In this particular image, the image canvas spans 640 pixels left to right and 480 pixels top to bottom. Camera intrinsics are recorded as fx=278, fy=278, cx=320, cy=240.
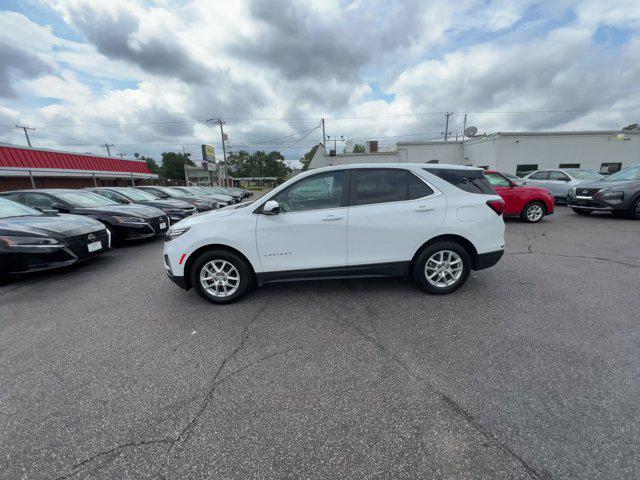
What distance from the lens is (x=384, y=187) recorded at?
3.55 meters

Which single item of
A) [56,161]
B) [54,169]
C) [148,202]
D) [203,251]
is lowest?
[203,251]

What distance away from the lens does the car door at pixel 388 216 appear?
3.46m

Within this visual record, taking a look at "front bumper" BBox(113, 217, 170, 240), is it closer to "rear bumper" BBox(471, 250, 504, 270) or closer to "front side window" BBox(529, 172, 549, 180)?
"rear bumper" BBox(471, 250, 504, 270)

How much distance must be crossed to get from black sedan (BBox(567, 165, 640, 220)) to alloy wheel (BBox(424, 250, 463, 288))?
26.5 ft

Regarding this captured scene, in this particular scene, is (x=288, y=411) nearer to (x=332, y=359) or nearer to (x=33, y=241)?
(x=332, y=359)

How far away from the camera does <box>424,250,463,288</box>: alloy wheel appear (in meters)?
3.64

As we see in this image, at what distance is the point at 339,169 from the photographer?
3590 mm

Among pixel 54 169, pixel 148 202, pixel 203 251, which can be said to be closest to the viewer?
pixel 203 251

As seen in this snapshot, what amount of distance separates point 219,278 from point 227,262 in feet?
0.79

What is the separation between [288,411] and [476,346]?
183cm

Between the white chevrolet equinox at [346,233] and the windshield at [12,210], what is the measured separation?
418 centimetres

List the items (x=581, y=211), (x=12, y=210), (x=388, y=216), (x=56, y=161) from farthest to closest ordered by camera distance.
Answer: (x=56, y=161) → (x=581, y=211) → (x=12, y=210) → (x=388, y=216)

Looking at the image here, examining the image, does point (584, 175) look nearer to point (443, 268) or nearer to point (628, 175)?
point (628, 175)

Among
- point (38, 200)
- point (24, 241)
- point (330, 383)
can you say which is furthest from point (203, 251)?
point (38, 200)
